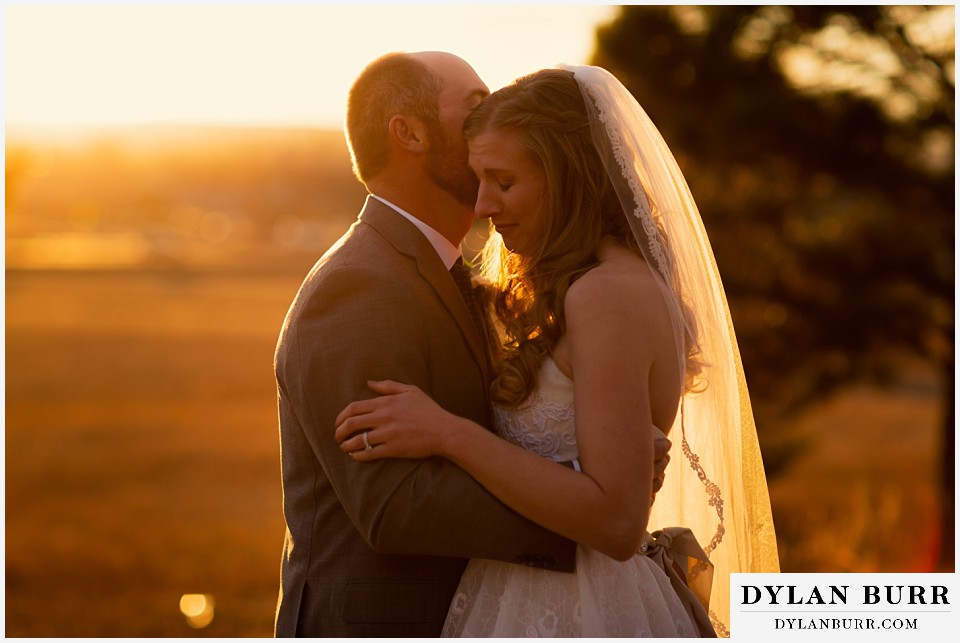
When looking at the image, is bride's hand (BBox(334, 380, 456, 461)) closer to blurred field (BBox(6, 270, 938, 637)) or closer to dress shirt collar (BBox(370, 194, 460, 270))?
dress shirt collar (BBox(370, 194, 460, 270))

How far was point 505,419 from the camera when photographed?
2.96m

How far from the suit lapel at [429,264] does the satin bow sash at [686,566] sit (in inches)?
28.8

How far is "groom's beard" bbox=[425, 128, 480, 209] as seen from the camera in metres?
3.22

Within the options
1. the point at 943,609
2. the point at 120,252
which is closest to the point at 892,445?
the point at 943,609

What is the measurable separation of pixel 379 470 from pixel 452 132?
1110 millimetres

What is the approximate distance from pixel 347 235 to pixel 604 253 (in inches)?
30.9

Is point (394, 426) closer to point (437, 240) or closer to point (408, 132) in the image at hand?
point (437, 240)

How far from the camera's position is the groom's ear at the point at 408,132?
10.6 ft

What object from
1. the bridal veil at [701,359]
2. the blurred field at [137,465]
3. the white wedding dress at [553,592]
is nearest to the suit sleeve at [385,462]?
the white wedding dress at [553,592]

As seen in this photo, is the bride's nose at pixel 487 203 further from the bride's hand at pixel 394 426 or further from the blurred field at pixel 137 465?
the blurred field at pixel 137 465

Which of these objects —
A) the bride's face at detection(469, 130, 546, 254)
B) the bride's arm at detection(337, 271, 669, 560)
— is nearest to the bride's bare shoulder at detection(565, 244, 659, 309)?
the bride's arm at detection(337, 271, 669, 560)

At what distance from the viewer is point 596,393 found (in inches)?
103

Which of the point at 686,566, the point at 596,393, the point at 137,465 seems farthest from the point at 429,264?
the point at 137,465

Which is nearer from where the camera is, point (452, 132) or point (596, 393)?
point (596, 393)
